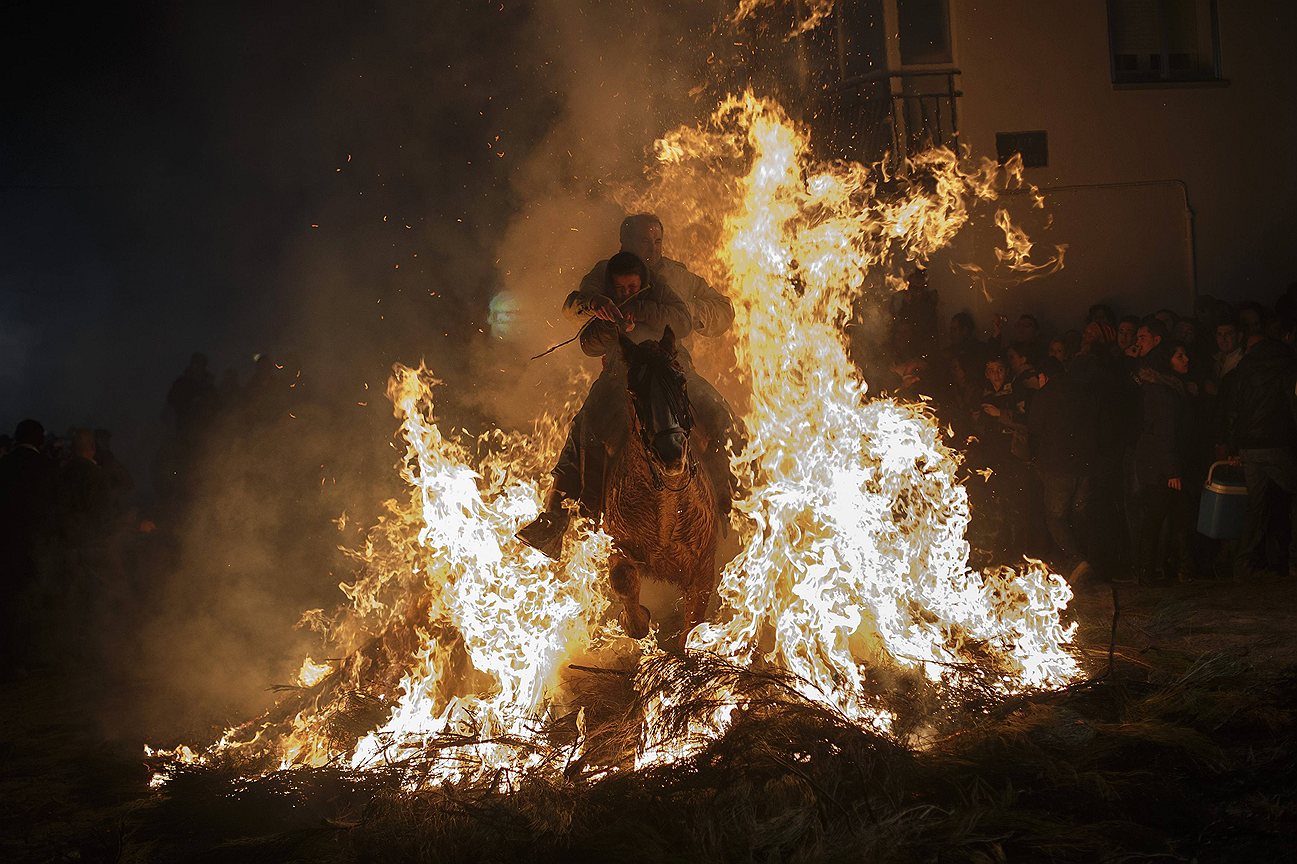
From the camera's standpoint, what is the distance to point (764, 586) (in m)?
6.64

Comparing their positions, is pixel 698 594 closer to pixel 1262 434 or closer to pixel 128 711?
pixel 128 711

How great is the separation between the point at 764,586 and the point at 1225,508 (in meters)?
5.51

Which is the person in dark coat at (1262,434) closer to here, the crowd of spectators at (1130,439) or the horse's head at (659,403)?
the crowd of spectators at (1130,439)

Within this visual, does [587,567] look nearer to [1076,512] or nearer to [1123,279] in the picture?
[1076,512]

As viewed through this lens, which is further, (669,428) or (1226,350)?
(1226,350)

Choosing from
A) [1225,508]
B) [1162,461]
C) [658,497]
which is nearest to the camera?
[658,497]

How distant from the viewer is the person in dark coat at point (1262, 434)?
373 inches

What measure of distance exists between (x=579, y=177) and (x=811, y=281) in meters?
2.90

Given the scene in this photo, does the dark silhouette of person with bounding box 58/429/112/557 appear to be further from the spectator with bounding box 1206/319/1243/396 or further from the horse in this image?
the spectator with bounding box 1206/319/1243/396

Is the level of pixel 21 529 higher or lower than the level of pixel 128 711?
higher

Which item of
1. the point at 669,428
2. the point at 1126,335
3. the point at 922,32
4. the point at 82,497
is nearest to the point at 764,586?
the point at 669,428

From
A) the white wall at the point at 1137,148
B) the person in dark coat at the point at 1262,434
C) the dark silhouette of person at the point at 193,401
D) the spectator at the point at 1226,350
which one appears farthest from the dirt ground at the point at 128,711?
the white wall at the point at 1137,148

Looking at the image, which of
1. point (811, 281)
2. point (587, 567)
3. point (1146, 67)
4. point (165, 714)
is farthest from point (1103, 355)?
point (165, 714)

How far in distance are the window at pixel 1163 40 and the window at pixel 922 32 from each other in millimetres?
2618
